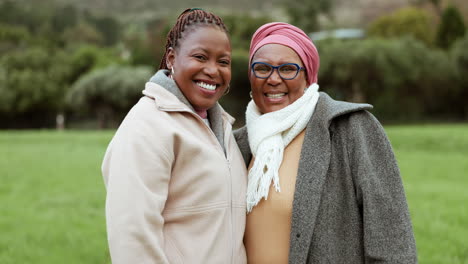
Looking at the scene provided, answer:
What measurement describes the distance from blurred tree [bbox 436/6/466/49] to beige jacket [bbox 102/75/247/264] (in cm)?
3848

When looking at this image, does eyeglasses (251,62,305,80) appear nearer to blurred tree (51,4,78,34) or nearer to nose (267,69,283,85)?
nose (267,69,283,85)

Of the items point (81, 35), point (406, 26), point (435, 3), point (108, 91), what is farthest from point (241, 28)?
point (81, 35)

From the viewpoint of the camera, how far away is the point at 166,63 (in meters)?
2.38

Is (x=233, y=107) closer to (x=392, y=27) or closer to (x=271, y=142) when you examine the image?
(x=392, y=27)

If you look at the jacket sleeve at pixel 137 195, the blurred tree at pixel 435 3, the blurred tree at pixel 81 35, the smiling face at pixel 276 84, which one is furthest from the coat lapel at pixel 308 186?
the blurred tree at pixel 81 35

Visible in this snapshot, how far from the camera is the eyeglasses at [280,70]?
2527 millimetres

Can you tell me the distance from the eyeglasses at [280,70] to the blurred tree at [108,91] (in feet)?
102

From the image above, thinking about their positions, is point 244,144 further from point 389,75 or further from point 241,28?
point 241,28

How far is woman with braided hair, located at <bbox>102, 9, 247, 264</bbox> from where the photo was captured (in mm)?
1888

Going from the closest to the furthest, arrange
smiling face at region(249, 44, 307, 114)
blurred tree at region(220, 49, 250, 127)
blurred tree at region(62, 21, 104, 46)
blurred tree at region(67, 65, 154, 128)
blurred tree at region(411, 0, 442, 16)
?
smiling face at region(249, 44, 307, 114), blurred tree at region(220, 49, 250, 127), blurred tree at region(67, 65, 154, 128), blurred tree at region(411, 0, 442, 16), blurred tree at region(62, 21, 104, 46)

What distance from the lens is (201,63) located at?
2.23m

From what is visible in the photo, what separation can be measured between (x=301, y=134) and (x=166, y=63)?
808mm

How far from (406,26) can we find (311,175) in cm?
4454

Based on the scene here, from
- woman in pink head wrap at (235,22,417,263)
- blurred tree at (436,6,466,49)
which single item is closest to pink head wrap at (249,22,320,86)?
woman in pink head wrap at (235,22,417,263)
